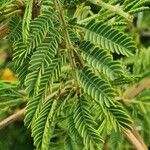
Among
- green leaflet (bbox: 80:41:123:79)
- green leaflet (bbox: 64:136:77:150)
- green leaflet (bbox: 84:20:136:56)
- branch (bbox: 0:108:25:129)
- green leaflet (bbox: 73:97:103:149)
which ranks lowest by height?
green leaflet (bbox: 64:136:77:150)

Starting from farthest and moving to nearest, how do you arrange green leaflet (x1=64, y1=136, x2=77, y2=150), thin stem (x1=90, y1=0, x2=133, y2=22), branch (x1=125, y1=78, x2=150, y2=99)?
branch (x1=125, y1=78, x2=150, y2=99)
green leaflet (x1=64, y1=136, x2=77, y2=150)
thin stem (x1=90, y1=0, x2=133, y2=22)

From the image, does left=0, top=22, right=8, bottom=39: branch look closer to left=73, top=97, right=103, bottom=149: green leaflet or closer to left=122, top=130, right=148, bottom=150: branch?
left=73, top=97, right=103, bottom=149: green leaflet

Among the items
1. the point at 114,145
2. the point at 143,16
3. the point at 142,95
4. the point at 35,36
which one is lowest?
the point at 114,145

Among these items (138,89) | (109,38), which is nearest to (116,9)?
(109,38)

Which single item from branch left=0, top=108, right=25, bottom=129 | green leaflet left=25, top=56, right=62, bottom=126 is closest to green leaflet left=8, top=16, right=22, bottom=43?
green leaflet left=25, top=56, right=62, bottom=126

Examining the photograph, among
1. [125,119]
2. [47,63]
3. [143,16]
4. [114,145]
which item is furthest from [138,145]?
[143,16]

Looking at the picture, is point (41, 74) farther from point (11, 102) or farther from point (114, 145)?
point (114, 145)

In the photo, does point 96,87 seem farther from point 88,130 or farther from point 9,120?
point 9,120

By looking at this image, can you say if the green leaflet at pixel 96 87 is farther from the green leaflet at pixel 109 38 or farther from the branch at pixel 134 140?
the branch at pixel 134 140
